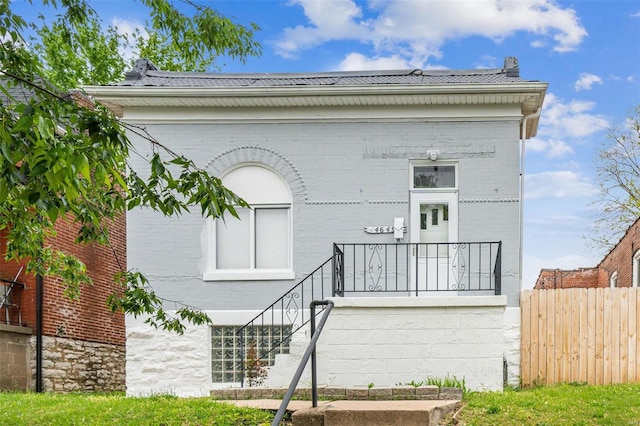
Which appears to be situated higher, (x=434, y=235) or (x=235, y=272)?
(x=434, y=235)

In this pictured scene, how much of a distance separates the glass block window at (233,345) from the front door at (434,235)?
2379 millimetres

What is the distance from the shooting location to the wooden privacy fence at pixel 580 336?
11445 millimetres

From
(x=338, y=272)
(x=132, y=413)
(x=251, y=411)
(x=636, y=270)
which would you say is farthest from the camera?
(x=636, y=270)

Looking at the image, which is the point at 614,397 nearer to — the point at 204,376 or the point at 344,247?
the point at 344,247

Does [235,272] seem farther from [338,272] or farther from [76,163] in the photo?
[76,163]

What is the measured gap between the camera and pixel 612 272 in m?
20.6

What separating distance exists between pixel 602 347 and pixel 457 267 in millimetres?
2598

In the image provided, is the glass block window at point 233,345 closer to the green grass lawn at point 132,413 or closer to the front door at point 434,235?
the front door at point 434,235

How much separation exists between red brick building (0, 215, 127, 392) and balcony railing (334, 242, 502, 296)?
12.8ft

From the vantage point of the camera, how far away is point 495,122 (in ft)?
38.3

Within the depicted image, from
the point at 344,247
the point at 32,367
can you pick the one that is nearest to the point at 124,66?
the point at 32,367

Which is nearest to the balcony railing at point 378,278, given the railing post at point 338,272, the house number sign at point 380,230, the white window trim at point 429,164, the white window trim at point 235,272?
the house number sign at point 380,230

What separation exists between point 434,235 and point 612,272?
10973 millimetres

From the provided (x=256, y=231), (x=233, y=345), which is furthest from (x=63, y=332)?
(x=256, y=231)
